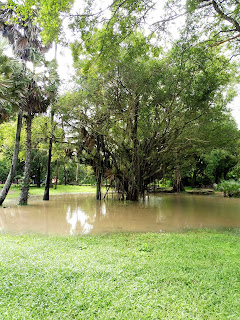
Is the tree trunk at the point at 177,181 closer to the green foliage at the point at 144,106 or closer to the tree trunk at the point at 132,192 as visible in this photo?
the green foliage at the point at 144,106

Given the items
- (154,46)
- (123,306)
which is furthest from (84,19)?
(123,306)

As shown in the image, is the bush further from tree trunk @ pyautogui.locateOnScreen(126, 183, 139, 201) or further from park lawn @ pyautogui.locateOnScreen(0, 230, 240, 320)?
park lawn @ pyautogui.locateOnScreen(0, 230, 240, 320)

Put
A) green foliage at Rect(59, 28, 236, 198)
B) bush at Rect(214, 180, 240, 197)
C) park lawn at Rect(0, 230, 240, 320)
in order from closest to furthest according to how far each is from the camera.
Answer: park lawn at Rect(0, 230, 240, 320), green foliage at Rect(59, 28, 236, 198), bush at Rect(214, 180, 240, 197)

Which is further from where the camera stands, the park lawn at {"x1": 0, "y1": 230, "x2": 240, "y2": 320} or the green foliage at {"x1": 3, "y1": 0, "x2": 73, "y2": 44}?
the green foliage at {"x1": 3, "y1": 0, "x2": 73, "y2": 44}

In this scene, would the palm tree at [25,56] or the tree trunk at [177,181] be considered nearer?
the palm tree at [25,56]

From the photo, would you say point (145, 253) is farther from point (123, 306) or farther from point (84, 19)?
point (84, 19)

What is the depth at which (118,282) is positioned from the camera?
339cm

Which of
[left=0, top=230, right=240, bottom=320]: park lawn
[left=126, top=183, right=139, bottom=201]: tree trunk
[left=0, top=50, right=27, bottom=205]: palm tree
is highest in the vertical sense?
[left=0, top=50, right=27, bottom=205]: palm tree

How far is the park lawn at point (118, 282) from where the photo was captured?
9.02ft

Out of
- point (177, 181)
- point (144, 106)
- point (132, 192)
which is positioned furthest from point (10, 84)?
point (177, 181)

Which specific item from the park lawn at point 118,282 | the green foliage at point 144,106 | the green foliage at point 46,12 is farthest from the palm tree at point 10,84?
the park lawn at point 118,282

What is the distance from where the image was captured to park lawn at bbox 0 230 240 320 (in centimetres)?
275

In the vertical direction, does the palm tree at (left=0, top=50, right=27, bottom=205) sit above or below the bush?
above

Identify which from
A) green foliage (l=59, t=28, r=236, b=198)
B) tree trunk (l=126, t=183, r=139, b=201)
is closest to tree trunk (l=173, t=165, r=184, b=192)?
green foliage (l=59, t=28, r=236, b=198)
